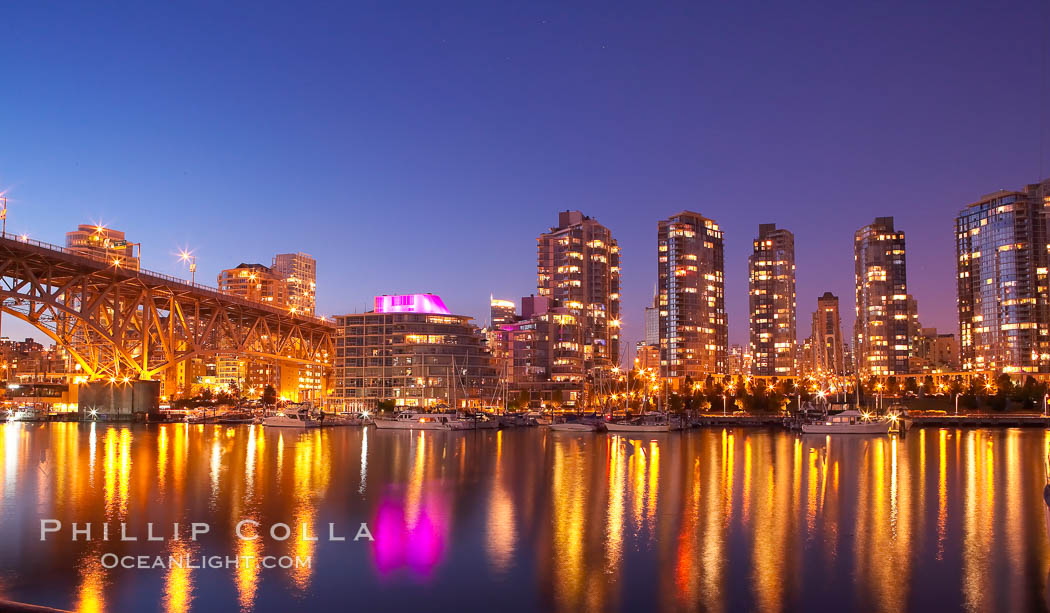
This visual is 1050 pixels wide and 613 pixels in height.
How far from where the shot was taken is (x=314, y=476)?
36531mm

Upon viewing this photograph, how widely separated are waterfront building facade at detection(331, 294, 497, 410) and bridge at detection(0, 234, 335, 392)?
11.5m

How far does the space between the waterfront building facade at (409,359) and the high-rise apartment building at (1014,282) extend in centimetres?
11451

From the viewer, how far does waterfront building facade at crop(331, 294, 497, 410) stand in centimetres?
12800

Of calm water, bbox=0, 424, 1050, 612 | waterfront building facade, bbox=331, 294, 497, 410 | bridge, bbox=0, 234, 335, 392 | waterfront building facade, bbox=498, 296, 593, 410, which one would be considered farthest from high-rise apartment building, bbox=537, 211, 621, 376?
calm water, bbox=0, 424, 1050, 612

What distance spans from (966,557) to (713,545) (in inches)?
246

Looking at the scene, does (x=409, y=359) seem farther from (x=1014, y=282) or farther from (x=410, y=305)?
(x=1014, y=282)

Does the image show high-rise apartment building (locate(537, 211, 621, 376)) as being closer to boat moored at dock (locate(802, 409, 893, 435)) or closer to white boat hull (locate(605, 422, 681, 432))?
white boat hull (locate(605, 422, 681, 432))

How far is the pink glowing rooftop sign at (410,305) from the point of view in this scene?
13150 centimetres

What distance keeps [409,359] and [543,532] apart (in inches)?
4224

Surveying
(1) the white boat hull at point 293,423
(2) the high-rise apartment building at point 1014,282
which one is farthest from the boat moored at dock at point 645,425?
(2) the high-rise apartment building at point 1014,282

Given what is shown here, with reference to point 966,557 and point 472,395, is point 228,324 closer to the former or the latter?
point 472,395

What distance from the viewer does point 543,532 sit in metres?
22.9

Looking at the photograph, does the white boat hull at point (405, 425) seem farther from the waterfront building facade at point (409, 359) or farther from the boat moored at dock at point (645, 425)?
the waterfront building facade at point (409, 359)

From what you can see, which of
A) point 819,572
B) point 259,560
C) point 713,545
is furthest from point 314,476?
point 819,572
